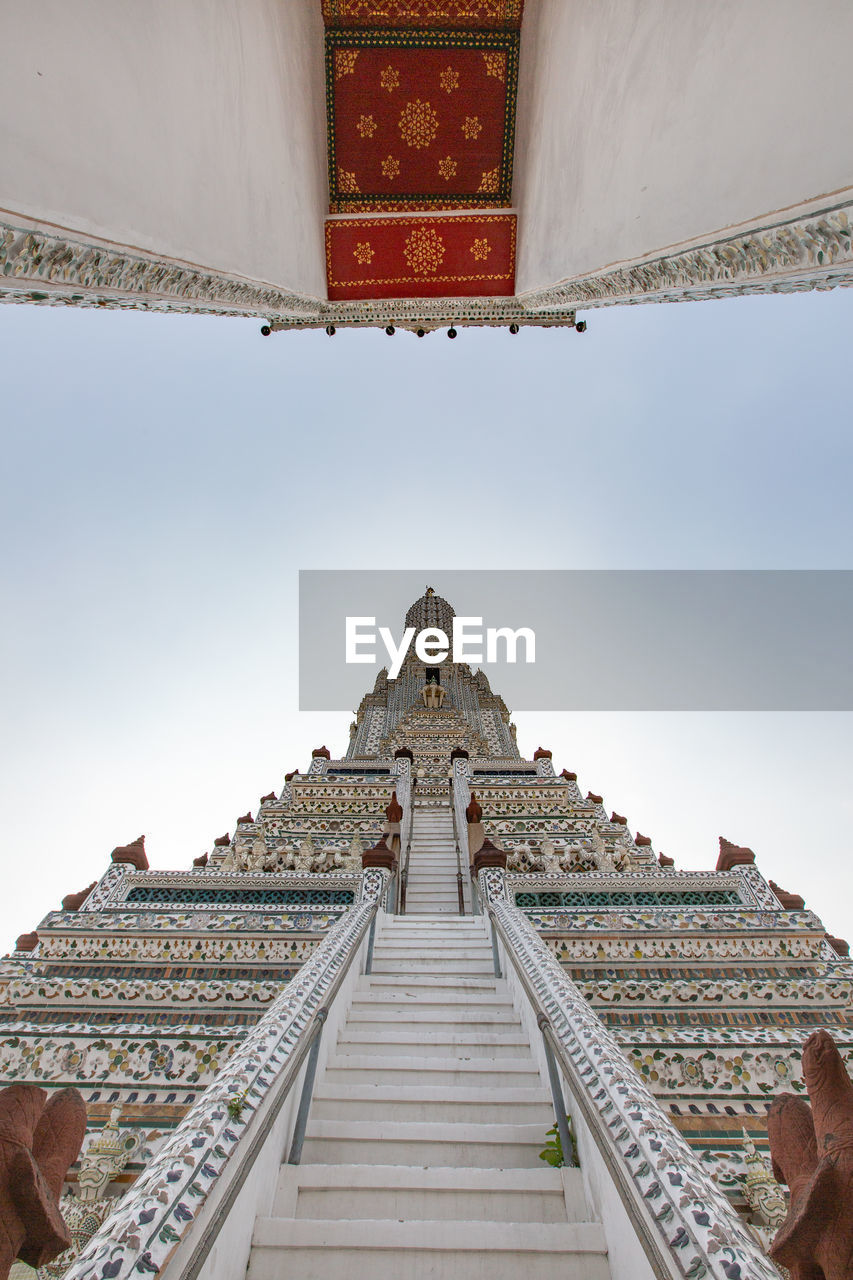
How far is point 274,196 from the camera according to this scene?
416 centimetres

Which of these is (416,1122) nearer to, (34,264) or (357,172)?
(34,264)

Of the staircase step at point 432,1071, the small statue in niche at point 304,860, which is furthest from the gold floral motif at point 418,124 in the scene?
the small statue in niche at point 304,860

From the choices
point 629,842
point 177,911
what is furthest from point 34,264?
point 629,842

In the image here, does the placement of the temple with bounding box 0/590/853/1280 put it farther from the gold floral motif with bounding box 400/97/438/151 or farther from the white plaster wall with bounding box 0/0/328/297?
the gold floral motif with bounding box 400/97/438/151

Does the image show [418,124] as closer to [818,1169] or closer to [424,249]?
[424,249]

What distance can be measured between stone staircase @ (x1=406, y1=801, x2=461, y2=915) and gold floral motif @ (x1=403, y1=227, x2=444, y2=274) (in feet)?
22.2

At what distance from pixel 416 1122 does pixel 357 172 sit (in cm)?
714

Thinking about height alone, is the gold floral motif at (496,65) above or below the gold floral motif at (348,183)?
above

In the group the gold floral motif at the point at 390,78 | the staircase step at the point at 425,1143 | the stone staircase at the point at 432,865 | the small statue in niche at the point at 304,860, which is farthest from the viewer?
the stone staircase at the point at 432,865

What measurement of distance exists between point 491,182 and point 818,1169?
713 centimetres

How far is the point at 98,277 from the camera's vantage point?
83.2 inches

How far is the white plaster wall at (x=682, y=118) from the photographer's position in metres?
1.62

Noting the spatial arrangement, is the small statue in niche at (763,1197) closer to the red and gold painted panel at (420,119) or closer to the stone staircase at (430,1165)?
the stone staircase at (430,1165)

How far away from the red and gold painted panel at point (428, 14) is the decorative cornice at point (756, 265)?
3.66m
